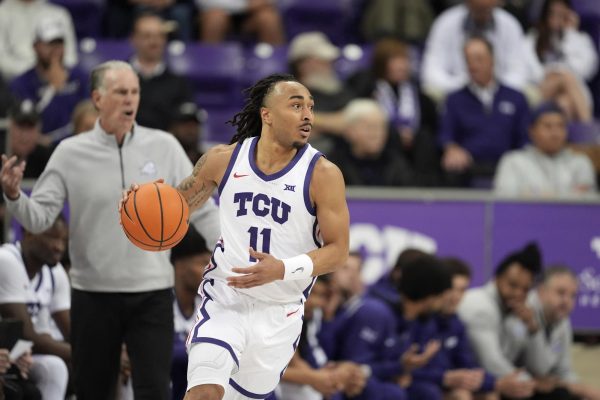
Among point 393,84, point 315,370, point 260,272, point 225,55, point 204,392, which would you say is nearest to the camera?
point 260,272

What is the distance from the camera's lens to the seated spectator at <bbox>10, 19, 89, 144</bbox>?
11172 millimetres

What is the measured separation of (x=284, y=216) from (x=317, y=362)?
2655 millimetres

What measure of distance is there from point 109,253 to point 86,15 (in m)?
7.13

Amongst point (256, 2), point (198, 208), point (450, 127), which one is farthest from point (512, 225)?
point (198, 208)

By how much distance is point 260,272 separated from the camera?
19.4ft

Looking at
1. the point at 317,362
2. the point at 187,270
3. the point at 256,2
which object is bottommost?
the point at 317,362

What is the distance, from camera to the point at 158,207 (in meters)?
6.33

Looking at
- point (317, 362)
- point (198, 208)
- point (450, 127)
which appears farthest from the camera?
point (450, 127)

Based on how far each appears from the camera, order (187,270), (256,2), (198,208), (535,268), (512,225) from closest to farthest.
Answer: (198,208)
(187,270)
(535,268)
(512,225)
(256,2)

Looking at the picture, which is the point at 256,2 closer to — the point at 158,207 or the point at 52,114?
the point at 52,114

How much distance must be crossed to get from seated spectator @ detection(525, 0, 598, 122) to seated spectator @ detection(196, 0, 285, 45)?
8.89 feet

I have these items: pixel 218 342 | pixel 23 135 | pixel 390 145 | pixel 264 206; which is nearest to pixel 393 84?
pixel 390 145

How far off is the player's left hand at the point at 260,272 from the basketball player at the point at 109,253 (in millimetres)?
1216

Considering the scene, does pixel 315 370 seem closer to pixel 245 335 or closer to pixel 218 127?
pixel 245 335
